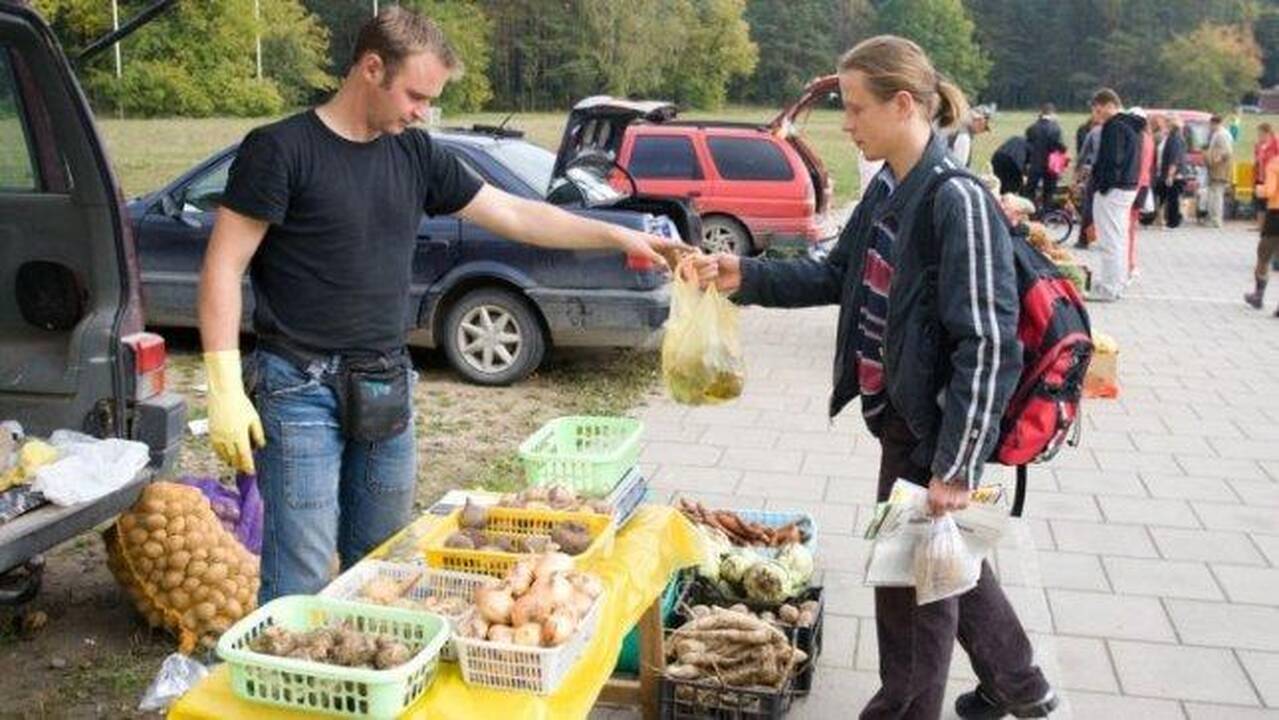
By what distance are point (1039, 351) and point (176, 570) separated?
303 cm

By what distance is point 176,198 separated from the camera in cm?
843

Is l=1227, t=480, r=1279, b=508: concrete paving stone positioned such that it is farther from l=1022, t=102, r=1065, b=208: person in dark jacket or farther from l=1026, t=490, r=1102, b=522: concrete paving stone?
l=1022, t=102, r=1065, b=208: person in dark jacket

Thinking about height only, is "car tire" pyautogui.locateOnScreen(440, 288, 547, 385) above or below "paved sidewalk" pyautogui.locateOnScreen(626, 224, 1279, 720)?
above

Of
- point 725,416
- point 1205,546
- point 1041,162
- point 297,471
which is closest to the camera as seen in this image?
point 297,471

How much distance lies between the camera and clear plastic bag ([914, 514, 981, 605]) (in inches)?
122

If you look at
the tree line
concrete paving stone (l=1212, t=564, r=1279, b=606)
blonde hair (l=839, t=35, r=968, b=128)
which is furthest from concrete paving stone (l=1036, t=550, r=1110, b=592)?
the tree line

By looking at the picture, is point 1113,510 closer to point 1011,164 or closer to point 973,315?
point 973,315

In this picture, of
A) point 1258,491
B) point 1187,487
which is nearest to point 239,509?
point 1187,487

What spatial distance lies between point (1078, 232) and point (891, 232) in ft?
Answer: 55.3

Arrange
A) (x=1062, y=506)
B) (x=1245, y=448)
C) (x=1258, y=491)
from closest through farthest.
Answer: (x=1062, y=506)
(x=1258, y=491)
(x=1245, y=448)

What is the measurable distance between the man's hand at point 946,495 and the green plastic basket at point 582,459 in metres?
0.99

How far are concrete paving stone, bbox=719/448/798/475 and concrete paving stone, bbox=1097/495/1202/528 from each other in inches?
63.9

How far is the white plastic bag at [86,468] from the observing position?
146 inches

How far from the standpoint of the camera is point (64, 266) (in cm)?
449
